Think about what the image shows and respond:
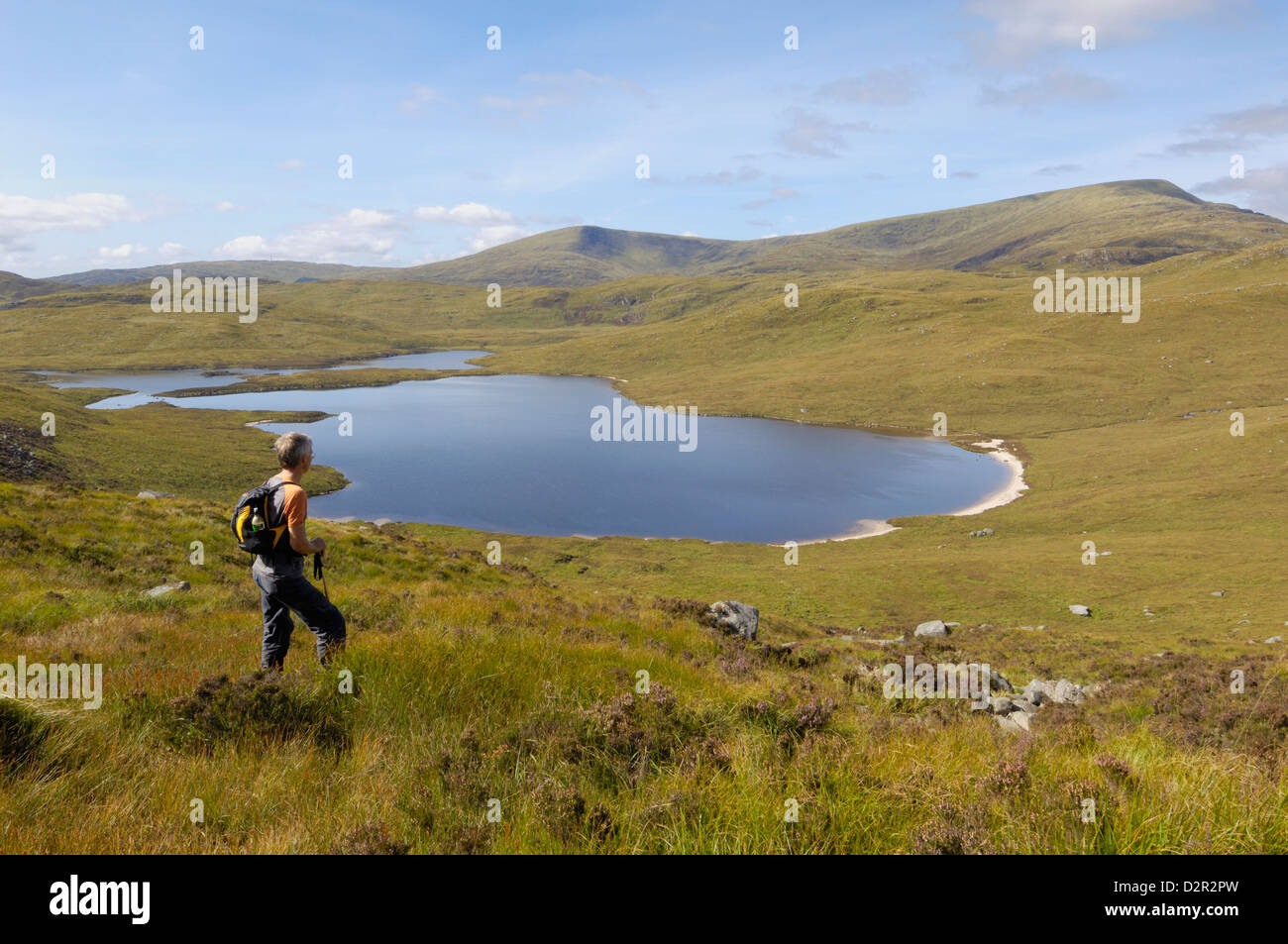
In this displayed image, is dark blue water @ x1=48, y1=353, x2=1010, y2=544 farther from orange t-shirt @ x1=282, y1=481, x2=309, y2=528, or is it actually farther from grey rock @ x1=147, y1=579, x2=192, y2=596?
orange t-shirt @ x1=282, y1=481, x2=309, y2=528

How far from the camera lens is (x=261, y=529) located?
746 centimetres

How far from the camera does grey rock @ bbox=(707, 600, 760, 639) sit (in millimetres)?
19656

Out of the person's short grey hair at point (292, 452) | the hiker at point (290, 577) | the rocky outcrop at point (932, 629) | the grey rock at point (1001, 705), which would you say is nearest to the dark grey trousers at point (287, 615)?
the hiker at point (290, 577)

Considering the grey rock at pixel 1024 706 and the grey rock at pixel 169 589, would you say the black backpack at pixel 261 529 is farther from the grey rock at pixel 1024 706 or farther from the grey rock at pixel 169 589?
the grey rock at pixel 1024 706

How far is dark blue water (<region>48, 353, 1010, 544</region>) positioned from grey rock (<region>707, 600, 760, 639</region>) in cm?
4257

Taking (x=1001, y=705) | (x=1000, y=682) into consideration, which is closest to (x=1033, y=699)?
(x=1000, y=682)

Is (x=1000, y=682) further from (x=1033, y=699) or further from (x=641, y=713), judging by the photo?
(x=641, y=713)

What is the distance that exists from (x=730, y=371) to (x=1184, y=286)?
122726 mm

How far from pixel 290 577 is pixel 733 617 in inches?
642

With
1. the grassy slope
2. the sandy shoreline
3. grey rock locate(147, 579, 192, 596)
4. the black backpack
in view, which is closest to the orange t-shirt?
the black backpack

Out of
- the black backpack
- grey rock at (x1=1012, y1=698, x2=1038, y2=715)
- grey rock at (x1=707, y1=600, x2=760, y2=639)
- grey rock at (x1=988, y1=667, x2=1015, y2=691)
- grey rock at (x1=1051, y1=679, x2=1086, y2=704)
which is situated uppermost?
the black backpack
